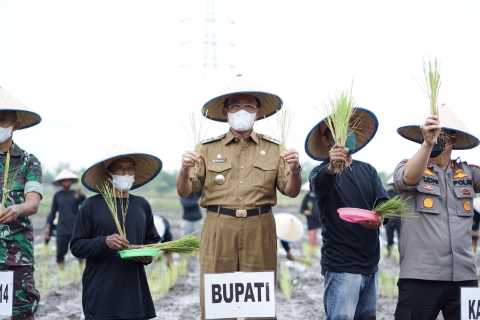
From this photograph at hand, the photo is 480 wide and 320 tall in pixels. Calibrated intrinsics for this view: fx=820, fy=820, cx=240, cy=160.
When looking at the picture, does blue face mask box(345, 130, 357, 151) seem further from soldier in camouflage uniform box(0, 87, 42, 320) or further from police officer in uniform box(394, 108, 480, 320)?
soldier in camouflage uniform box(0, 87, 42, 320)

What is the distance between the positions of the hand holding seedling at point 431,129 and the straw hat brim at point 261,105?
1.09 m

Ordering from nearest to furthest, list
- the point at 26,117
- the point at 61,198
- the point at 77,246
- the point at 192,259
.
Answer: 1. the point at 77,246
2. the point at 26,117
3. the point at 61,198
4. the point at 192,259

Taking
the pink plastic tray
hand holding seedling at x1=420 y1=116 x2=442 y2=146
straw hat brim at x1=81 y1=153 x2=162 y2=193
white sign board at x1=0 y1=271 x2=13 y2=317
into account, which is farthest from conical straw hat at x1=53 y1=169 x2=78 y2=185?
hand holding seedling at x1=420 y1=116 x2=442 y2=146

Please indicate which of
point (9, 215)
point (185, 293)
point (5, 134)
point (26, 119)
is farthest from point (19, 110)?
point (185, 293)

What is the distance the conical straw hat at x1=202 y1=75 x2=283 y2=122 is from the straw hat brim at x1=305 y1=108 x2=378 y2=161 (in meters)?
0.34

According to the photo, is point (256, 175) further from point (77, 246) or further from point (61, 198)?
point (61, 198)

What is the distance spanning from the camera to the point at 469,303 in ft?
15.1

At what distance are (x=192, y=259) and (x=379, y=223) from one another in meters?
9.89

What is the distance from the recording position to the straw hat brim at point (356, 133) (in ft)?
16.9

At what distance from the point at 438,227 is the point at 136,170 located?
2.01m

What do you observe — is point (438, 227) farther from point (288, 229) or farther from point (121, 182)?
point (288, 229)

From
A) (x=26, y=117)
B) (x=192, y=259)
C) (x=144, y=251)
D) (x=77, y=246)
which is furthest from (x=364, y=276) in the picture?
(x=192, y=259)

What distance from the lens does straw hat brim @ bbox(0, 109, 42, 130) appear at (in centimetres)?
539

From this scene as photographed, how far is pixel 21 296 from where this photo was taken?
5.09 meters
